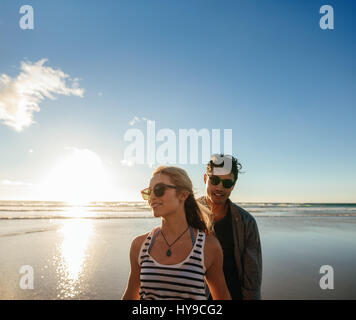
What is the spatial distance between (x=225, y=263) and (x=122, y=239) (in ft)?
32.2

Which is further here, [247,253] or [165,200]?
[247,253]

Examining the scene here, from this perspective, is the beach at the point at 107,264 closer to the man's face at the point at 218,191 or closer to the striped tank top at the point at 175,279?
the man's face at the point at 218,191

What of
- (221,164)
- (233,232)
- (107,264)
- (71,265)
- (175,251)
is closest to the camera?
(175,251)

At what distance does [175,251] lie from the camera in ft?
7.88

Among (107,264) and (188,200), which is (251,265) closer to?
(188,200)

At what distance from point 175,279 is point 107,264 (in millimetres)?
7215

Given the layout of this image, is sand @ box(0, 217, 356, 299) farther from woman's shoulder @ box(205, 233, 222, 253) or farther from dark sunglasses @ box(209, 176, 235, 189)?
woman's shoulder @ box(205, 233, 222, 253)

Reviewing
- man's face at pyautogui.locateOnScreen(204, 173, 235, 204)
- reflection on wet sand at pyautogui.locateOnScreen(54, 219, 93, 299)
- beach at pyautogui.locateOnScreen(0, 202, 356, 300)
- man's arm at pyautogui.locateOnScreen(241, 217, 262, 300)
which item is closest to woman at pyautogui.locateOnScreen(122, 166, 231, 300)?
man's face at pyautogui.locateOnScreen(204, 173, 235, 204)

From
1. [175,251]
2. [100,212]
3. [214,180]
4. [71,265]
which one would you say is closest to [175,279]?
[175,251]

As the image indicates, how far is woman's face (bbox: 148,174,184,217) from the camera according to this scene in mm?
2490

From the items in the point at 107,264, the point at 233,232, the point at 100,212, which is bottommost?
the point at 100,212

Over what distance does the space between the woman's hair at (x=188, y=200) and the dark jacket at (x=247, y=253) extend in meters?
1.07
